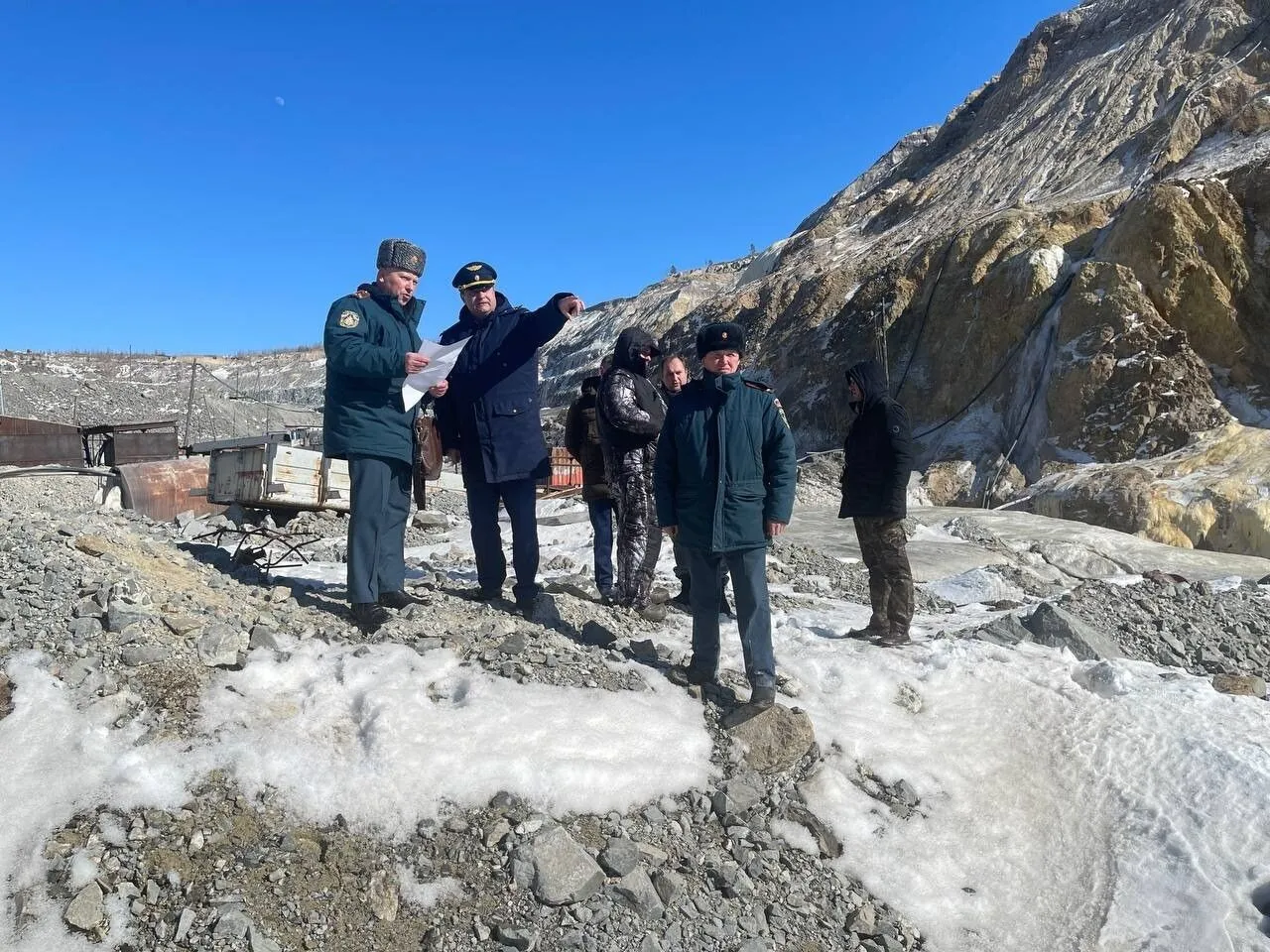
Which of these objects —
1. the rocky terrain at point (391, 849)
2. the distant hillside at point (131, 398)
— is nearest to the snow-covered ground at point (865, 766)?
the rocky terrain at point (391, 849)

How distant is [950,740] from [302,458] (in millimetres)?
6660

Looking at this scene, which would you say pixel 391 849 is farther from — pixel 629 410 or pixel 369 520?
pixel 629 410

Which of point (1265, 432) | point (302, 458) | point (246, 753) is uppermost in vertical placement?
point (1265, 432)

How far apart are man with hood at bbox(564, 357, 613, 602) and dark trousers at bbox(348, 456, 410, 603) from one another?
1.58 m

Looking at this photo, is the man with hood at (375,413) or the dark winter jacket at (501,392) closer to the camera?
the man with hood at (375,413)

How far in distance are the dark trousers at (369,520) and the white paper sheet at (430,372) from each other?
33 centimetres

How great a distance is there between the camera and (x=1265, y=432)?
12.7 meters

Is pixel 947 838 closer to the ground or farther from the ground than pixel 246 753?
closer to the ground

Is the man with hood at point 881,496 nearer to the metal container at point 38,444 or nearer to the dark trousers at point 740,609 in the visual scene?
the dark trousers at point 740,609

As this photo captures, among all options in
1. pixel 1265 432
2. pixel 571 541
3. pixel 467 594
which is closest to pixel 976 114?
pixel 1265 432

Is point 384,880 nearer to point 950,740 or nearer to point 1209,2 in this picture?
point 950,740

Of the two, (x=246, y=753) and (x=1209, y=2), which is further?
(x=1209, y=2)

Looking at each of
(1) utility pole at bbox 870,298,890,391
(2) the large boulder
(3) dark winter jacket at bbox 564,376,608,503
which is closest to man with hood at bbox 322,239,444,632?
(3) dark winter jacket at bbox 564,376,608,503

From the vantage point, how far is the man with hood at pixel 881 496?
488 cm
